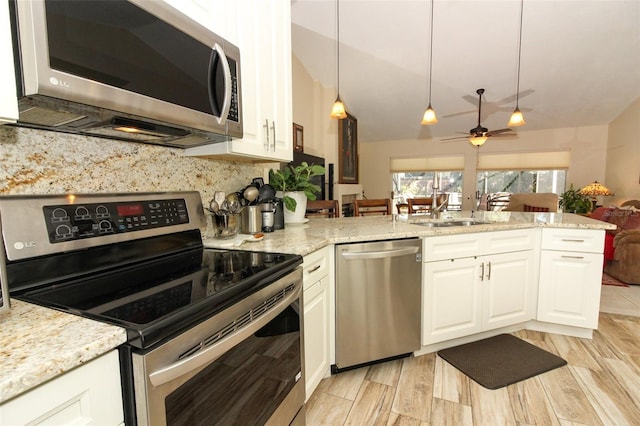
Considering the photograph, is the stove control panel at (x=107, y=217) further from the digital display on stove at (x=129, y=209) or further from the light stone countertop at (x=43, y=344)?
the light stone countertop at (x=43, y=344)

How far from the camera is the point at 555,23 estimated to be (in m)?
3.75

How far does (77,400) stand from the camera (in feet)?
1.95

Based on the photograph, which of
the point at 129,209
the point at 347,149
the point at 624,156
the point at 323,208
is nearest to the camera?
the point at 129,209

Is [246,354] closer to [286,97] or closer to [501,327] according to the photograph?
[286,97]

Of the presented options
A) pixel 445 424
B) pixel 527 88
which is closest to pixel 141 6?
pixel 445 424

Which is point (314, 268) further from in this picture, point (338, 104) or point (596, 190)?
point (596, 190)

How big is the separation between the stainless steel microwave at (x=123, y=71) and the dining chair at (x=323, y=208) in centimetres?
169

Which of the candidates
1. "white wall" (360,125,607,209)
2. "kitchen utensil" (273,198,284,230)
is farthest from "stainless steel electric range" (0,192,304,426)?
"white wall" (360,125,607,209)

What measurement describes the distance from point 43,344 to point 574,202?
7.59 meters

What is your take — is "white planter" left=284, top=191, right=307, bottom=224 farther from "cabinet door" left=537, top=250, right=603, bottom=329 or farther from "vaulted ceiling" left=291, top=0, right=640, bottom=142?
"vaulted ceiling" left=291, top=0, right=640, bottom=142

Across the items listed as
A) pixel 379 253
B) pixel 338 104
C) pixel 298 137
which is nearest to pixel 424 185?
pixel 298 137

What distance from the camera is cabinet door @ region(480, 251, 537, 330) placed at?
2.24m

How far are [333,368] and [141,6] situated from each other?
6.41 ft

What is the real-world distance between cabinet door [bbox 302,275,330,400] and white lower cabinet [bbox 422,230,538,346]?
0.72 metres
